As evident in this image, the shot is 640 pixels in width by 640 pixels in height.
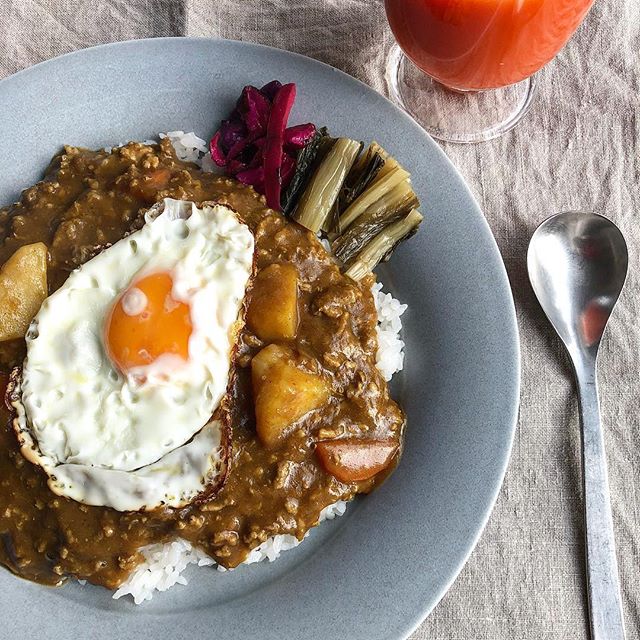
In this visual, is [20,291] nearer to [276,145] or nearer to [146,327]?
[146,327]

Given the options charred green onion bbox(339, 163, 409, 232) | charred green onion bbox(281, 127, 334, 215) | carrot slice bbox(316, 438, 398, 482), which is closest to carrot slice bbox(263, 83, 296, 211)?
charred green onion bbox(281, 127, 334, 215)

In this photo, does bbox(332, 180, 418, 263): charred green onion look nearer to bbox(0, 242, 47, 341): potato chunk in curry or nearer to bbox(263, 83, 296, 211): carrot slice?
bbox(263, 83, 296, 211): carrot slice

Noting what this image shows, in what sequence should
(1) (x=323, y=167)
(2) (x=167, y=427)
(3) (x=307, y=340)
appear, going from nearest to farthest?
(2) (x=167, y=427), (3) (x=307, y=340), (1) (x=323, y=167)

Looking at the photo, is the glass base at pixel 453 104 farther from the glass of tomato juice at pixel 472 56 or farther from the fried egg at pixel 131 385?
the fried egg at pixel 131 385

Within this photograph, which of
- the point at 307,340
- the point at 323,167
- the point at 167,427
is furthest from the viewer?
the point at 323,167

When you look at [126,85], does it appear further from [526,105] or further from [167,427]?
[526,105]

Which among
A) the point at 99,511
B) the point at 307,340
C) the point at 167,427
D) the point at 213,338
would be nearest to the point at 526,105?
the point at 307,340
